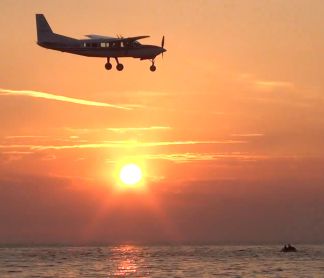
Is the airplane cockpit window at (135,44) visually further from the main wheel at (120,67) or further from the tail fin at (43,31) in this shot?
the tail fin at (43,31)

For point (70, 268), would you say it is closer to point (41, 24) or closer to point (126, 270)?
point (126, 270)

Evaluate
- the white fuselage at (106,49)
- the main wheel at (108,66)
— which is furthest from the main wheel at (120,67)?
the white fuselage at (106,49)

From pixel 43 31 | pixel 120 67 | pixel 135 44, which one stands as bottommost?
pixel 120 67

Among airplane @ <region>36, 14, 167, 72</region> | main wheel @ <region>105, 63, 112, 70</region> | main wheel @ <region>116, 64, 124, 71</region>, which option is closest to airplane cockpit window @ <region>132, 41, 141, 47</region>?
airplane @ <region>36, 14, 167, 72</region>

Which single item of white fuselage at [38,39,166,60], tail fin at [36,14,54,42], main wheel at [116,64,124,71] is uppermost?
tail fin at [36,14,54,42]

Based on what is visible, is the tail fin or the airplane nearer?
the airplane

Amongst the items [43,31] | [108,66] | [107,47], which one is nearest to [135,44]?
A: [107,47]

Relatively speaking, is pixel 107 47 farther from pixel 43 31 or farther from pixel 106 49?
pixel 43 31

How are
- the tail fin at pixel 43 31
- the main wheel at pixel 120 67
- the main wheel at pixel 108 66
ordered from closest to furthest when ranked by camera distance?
the main wheel at pixel 120 67 < the main wheel at pixel 108 66 < the tail fin at pixel 43 31

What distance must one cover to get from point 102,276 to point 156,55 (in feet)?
207

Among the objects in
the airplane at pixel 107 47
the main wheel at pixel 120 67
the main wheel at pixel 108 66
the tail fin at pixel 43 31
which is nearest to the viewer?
the main wheel at pixel 120 67

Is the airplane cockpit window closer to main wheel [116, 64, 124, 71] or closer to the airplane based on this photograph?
the airplane

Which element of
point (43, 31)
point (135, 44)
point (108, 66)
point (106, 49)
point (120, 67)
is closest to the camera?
point (120, 67)

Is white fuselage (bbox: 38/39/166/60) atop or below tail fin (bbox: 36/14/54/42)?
below
